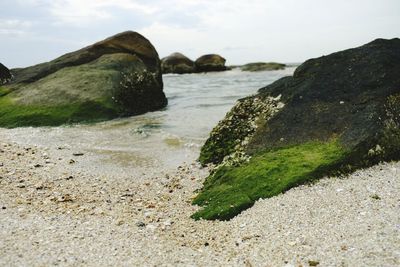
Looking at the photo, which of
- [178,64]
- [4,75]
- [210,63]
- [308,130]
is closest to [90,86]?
[4,75]

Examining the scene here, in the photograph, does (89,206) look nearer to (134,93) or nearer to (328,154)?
(328,154)

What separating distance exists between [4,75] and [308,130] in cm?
2020

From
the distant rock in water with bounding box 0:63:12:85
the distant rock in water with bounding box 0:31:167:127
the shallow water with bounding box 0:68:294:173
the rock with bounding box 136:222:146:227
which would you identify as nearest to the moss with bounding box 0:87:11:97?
the distant rock in water with bounding box 0:31:167:127

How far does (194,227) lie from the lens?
23.0ft

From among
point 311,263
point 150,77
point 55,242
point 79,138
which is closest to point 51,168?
point 79,138

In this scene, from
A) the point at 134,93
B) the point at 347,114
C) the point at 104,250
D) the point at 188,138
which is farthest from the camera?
the point at 134,93

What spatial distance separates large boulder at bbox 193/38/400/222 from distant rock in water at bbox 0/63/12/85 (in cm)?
1686

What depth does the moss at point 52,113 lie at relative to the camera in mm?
17906

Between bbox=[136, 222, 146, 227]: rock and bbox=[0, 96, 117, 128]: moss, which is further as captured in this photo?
bbox=[0, 96, 117, 128]: moss

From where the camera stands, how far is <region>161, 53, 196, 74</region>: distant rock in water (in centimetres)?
7062

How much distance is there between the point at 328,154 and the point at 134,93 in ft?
47.1

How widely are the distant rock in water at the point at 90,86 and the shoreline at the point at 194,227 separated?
31.8 feet

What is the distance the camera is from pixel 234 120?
1137 cm

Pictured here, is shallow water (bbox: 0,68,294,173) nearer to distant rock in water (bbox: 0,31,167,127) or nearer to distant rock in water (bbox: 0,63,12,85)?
distant rock in water (bbox: 0,31,167,127)
